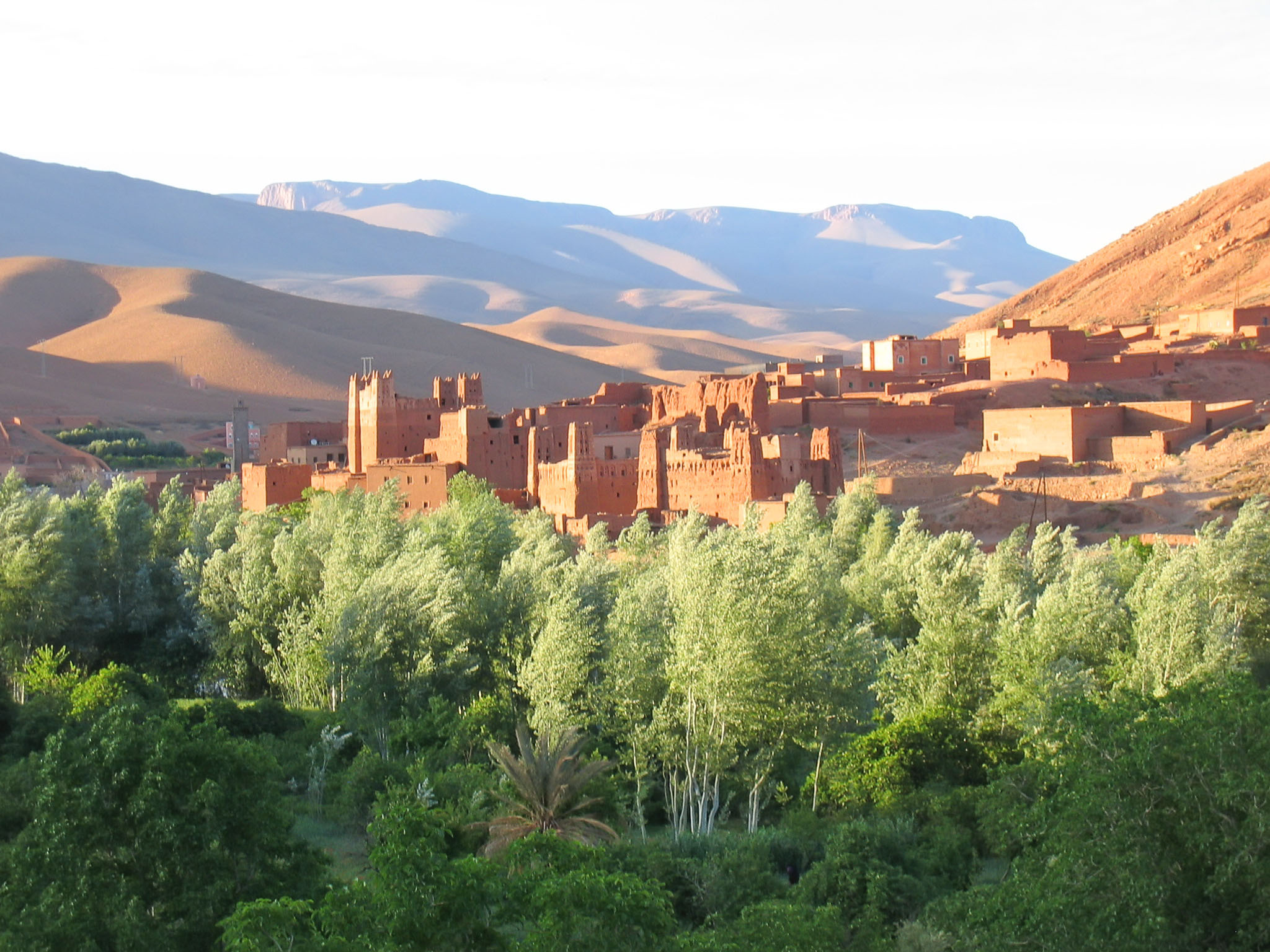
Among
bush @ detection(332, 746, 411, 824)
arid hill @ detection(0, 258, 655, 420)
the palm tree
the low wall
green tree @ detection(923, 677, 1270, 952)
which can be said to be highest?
arid hill @ detection(0, 258, 655, 420)

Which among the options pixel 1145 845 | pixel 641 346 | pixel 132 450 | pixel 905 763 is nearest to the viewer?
pixel 1145 845

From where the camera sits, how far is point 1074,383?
44.4 metres

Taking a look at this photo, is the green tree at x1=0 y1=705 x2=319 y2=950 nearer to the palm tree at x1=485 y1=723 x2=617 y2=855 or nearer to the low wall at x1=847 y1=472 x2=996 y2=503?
the palm tree at x1=485 y1=723 x2=617 y2=855

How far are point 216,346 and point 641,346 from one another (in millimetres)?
47064

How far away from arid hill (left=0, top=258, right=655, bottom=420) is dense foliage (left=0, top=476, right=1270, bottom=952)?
61338mm

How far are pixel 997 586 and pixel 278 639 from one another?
13.2m

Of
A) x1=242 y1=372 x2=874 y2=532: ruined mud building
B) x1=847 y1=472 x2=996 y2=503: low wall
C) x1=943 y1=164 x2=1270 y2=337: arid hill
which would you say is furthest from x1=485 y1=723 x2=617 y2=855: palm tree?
x1=943 y1=164 x2=1270 y2=337: arid hill

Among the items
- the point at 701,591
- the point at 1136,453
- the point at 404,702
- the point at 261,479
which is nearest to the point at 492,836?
the point at 701,591

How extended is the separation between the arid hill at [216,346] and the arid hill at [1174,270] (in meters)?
38.4

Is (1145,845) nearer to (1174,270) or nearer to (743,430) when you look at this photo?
(743,430)

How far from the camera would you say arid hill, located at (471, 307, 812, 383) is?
468ft

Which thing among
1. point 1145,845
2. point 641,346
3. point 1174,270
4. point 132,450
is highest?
point 641,346

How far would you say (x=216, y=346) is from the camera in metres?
113

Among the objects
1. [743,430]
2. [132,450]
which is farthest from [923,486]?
[132,450]
